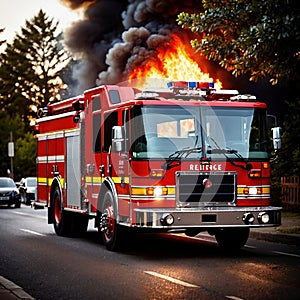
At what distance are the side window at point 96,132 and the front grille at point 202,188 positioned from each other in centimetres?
258

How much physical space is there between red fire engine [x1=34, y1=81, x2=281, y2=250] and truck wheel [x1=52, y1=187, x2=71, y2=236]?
3.25 metres

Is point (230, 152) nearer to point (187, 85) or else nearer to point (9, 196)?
point (187, 85)

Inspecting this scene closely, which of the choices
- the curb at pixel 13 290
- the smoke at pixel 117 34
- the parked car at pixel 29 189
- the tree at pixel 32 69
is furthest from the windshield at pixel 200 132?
the tree at pixel 32 69

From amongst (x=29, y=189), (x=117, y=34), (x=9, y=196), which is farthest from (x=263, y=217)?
(x=117, y=34)

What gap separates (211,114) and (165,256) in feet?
8.54

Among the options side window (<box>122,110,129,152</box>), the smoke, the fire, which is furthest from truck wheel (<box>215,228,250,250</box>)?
the smoke

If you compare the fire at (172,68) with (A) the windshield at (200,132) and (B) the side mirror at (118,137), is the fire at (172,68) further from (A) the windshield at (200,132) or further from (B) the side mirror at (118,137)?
(B) the side mirror at (118,137)

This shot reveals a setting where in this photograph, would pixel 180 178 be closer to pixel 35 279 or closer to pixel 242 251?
pixel 242 251

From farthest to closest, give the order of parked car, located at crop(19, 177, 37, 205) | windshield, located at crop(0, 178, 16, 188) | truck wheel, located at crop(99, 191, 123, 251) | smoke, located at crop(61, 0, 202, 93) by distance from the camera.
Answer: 1. smoke, located at crop(61, 0, 202, 93)
2. parked car, located at crop(19, 177, 37, 205)
3. windshield, located at crop(0, 178, 16, 188)
4. truck wheel, located at crop(99, 191, 123, 251)

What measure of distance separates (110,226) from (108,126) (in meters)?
1.84

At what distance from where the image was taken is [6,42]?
302 ft

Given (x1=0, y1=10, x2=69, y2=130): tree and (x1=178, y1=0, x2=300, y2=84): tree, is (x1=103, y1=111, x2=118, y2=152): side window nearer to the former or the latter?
(x1=178, y1=0, x2=300, y2=84): tree

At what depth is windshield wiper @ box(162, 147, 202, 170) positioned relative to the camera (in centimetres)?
1486

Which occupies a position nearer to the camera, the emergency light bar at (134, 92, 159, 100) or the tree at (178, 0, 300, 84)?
the emergency light bar at (134, 92, 159, 100)
